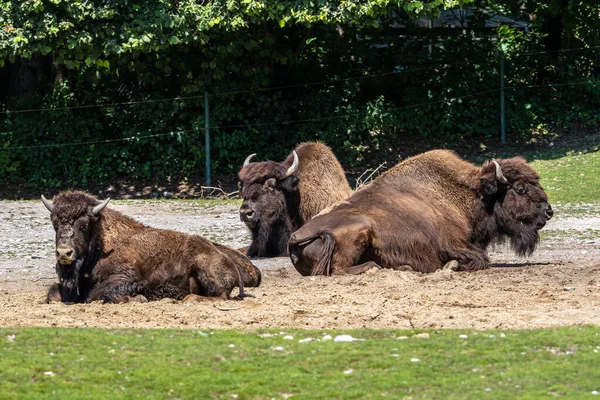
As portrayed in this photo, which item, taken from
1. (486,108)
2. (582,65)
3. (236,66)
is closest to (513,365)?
(236,66)

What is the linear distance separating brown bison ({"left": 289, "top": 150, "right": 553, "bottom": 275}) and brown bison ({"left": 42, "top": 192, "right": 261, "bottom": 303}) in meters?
1.70

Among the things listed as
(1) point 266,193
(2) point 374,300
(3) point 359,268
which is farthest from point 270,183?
(2) point 374,300

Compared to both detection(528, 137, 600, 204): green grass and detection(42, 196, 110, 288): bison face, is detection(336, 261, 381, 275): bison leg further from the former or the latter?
detection(528, 137, 600, 204): green grass

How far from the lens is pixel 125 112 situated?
24000 mm

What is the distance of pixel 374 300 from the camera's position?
37.0 ft

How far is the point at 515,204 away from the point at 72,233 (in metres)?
5.74

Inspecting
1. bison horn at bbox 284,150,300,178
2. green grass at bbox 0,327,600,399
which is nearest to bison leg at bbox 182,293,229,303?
green grass at bbox 0,327,600,399

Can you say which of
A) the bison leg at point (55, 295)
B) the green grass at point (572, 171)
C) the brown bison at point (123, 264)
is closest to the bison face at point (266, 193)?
the brown bison at point (123, 264)

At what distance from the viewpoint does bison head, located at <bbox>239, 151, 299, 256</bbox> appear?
51.9 ft

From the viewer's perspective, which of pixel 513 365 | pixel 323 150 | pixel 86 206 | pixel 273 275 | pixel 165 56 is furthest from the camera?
pixel 165 56

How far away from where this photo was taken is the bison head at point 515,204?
47.1 feet

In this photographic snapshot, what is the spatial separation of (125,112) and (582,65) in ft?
34.3

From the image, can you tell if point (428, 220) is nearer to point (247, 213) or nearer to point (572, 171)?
point (247, 213)

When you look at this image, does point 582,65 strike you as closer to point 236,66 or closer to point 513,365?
point 236,66
